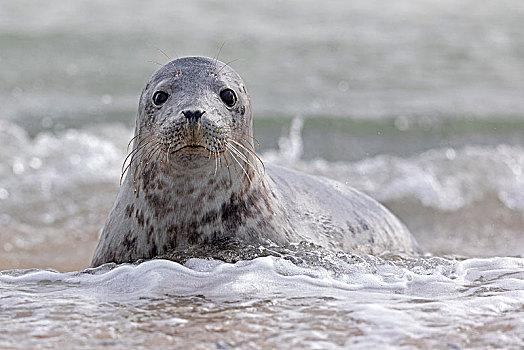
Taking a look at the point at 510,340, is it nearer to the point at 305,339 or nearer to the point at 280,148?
the point at 305,339

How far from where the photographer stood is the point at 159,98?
3875 mm

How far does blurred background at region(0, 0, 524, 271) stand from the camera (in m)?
7.03

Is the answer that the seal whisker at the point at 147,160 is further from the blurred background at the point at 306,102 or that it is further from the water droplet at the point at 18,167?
the water droplet at the point at 18,167

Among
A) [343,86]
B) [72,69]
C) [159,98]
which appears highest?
[72,69]

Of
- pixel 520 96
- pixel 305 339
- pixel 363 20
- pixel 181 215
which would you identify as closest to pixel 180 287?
pixel 181 215

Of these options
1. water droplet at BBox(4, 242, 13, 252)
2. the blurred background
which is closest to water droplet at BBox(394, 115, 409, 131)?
the blurred background

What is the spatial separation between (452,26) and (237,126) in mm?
11295

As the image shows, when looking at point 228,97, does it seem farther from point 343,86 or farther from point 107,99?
point 343,86

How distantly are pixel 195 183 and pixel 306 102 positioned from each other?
7.19 metres

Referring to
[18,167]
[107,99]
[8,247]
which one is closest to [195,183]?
[8,247]

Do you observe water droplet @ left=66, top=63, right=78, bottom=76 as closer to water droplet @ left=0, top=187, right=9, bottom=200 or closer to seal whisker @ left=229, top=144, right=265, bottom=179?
water droplet @ left=0, top=187, right=9, bottom=200

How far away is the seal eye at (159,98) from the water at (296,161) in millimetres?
856

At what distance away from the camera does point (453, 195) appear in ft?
25.2

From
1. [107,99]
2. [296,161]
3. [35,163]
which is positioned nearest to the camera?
[35,163]
